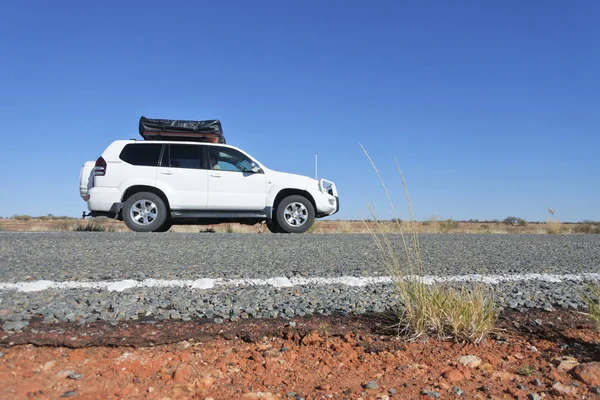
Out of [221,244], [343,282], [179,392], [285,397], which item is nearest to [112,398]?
[179,392]

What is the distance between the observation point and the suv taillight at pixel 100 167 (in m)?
9.02

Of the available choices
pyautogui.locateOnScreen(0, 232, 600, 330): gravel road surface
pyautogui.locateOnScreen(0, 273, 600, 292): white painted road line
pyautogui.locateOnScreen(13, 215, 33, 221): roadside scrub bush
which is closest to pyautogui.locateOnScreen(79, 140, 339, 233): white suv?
pyautogui.locateOnScreen(0, 232, 600, 330): gravel road surface

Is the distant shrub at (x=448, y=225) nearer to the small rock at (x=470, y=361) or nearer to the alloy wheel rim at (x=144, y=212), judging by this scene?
the alloy wheel rim at (x=144, y=212)

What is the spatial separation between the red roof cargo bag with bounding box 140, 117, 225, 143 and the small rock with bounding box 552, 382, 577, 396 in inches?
354

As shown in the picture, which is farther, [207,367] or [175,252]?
[175,252]

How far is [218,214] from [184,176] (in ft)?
3.37

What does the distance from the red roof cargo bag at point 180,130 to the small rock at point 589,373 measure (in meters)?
8.91

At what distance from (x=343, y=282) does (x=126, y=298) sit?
1510mm

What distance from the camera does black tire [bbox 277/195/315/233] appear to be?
31.7 feet

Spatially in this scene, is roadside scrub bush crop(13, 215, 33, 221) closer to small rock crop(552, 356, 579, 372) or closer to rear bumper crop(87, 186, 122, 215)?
rear bumper crop(87, 186, 122, 215)

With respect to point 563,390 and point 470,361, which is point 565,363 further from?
point 470,361

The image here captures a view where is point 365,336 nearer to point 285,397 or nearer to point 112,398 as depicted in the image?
point 285,397

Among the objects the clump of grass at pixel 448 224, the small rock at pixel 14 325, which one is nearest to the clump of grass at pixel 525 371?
the small rock at pixel 14 325

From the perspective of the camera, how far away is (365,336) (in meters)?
2.25
